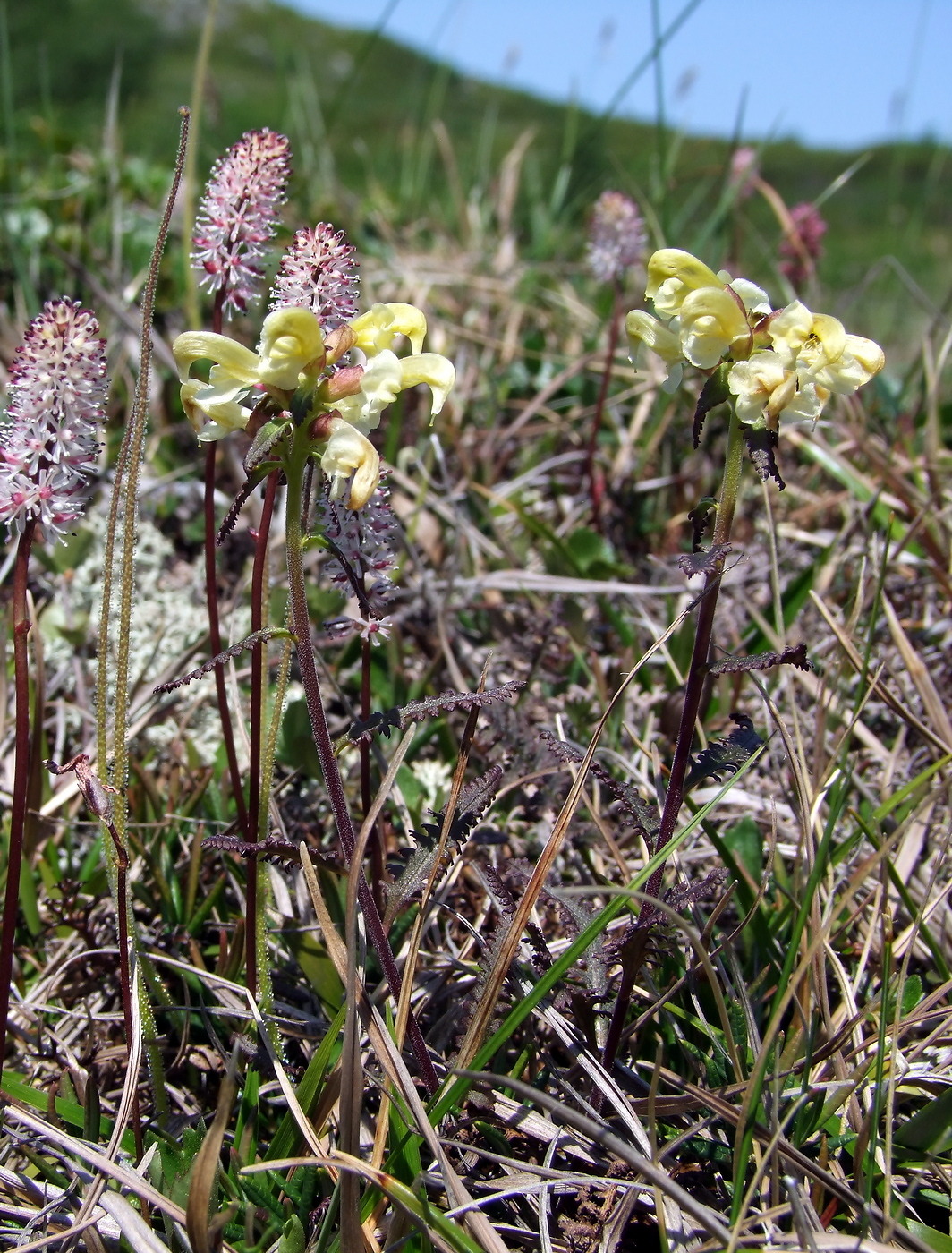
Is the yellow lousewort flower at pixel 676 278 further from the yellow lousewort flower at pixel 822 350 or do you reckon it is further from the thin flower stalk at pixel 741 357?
the yellow lousewort flower at pixel 822 350

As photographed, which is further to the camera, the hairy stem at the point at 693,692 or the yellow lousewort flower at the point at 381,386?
the hairy stem at the point at 693,692

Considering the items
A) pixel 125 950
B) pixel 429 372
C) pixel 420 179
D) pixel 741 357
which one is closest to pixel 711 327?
pixel 741 357

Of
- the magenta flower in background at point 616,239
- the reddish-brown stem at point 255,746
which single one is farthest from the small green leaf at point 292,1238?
the magenta flower in background at point 616,239

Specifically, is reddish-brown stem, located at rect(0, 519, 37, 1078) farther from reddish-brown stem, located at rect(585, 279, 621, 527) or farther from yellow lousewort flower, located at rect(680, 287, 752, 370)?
reddish-brown stem, located at rect(585, 279, 621, 527)

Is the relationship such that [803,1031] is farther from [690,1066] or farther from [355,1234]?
[355,1234]

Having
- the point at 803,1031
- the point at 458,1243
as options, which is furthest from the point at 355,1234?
the point at 803,1031

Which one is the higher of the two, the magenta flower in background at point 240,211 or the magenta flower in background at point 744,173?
the magenta flower in background at point 744,173
